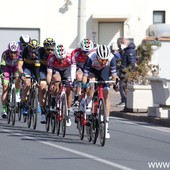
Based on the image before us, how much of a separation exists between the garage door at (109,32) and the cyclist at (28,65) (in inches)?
895

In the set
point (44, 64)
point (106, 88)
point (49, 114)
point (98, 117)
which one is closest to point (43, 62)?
point (44, 64)

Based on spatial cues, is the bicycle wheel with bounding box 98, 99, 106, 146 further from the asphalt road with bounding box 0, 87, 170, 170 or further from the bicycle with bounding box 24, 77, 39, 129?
the bicycle with bounding box 24, 77, 39, 129

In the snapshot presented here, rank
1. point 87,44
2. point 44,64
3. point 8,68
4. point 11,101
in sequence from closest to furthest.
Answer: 1. point 87,44
2. point 44,64
3. point 11,101
4. point 8,68

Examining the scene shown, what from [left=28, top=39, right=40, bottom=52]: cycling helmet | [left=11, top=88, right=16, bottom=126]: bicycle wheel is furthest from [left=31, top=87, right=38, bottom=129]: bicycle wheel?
[left=28, top=39, right=40, bottom=52]: cycling helmet

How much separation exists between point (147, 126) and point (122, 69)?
5283mm

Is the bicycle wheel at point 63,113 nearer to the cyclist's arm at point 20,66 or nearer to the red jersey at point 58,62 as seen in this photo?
the red jersey at point 58,62

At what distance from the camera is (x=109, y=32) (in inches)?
1662

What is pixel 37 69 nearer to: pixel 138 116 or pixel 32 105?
pixel 32 105

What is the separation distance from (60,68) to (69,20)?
24.4 m

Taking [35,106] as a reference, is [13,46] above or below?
above

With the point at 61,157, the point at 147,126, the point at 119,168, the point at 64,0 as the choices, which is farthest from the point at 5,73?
the point at 64,0

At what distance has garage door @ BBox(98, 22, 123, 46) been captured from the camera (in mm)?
42156

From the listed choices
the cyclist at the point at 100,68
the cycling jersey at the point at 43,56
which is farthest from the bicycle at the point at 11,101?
the cyclist at the point at 100,68

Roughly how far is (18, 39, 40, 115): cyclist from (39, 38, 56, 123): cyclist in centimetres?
15
